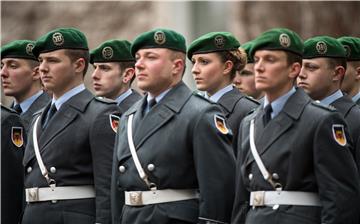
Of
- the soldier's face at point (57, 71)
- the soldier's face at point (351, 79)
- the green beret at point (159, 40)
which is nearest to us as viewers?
the green beret at point (159, 40)

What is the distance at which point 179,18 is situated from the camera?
1842 centimetres

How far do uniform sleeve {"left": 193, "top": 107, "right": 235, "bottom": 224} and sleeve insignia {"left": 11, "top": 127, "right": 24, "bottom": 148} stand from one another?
2206 millimetres

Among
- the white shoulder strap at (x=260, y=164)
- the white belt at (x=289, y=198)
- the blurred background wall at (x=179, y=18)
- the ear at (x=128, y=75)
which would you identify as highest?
the blurred background wall at (x=179, y=18)

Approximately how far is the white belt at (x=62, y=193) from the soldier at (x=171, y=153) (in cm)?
45

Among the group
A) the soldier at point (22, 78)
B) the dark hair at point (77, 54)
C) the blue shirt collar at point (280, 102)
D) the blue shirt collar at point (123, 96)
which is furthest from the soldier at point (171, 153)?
the blue shirt collar at point (123, 96)

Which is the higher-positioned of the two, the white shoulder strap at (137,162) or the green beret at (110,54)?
the green beret at (110,54)

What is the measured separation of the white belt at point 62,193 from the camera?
1002 centimetres

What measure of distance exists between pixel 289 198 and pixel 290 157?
0.27m

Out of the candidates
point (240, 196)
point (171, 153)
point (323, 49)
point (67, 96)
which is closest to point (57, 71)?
point (67, 96)

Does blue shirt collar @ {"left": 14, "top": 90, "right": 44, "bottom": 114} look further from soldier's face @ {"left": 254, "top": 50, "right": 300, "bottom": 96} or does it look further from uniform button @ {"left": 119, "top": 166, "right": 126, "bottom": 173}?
soldier's face @ {"left": 254, "top": 50, "right": 300, "bottom": 96}

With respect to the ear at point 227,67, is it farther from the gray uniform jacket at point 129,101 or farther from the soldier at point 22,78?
the soldier at point 22,78

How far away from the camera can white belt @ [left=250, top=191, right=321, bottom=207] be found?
888 cm

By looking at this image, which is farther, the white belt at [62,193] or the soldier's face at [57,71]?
the soldier's face at [57,71]

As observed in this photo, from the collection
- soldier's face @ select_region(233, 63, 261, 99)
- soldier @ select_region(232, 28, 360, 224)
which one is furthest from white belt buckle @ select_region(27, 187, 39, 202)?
soldier's face @ select_region(233, 63, 261, 99)
